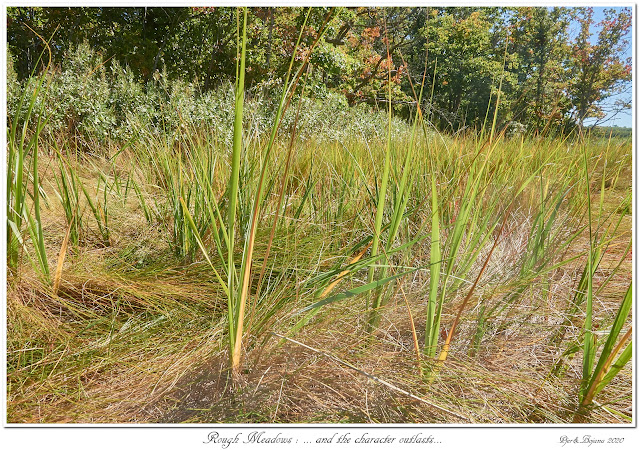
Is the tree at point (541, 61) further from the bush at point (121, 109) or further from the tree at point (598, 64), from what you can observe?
the bush at point (121, 109)

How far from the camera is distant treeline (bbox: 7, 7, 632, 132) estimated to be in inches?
66.2

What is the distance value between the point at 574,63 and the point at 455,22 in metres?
1.45

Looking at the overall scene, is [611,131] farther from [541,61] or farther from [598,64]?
[541,61]

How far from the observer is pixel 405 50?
3127mm

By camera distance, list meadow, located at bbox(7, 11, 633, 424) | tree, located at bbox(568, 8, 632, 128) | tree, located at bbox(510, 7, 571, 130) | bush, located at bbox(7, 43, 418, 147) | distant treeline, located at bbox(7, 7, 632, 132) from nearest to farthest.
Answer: meadow, located at bbox(7, 11, 633, 424)
tree, located at bbox(568, 8, 632, 128)
distant treeline, located at bbox(7, 7, 632, 132)
tree, located at bbox(510, 7, 571, 130)
bush, located at bbox(7, 43, 418, 147)

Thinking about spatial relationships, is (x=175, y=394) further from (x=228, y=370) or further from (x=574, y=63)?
(x=574, y=63)

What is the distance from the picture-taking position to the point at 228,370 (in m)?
0.94

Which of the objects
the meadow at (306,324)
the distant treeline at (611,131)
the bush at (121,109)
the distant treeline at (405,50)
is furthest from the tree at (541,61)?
the bush at (121,109)

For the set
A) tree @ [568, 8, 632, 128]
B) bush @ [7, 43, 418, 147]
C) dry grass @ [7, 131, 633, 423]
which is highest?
tree @ [568, 8, 632, 128]

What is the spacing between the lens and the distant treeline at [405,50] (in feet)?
5.51

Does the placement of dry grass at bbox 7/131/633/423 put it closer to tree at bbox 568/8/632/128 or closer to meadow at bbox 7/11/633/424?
meadow at bbox 7/11/633/424

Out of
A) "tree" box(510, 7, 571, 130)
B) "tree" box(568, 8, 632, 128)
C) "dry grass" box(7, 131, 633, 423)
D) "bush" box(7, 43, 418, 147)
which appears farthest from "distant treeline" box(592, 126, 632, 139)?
"bush" box(7, 43, 418, 147)

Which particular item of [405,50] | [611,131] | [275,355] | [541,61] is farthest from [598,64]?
[275,355]

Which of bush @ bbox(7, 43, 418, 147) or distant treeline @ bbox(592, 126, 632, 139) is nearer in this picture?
distant treeline @ bbox(592, 126, 632, 139)
